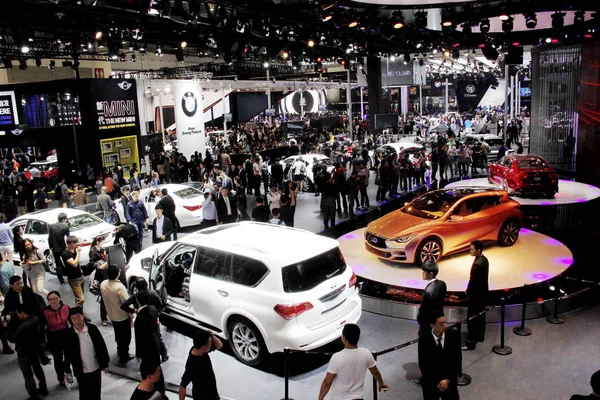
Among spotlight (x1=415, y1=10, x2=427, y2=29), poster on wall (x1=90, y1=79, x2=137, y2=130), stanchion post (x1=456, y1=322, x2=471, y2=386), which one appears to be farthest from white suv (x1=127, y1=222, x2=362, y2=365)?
poster on wall (x1=90, y1=79, x2=137, y2=130)

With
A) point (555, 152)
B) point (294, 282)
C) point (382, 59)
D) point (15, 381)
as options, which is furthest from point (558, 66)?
point (15, 381)

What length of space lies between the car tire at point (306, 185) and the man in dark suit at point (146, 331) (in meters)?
13.6

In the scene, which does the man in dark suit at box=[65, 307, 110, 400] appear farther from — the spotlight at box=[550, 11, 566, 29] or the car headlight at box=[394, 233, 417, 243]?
the spotlight at box=[550, 11, 566, 29]

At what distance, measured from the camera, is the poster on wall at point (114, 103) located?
22.1m

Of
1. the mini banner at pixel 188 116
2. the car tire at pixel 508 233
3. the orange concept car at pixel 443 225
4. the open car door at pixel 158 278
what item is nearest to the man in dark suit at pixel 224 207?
the orange concept car at pixel 443 225

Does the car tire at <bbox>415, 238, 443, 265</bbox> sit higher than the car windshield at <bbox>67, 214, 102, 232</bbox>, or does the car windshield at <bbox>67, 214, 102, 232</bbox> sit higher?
the car windshield at <bbox>67, 214, 102, 232</bbox>

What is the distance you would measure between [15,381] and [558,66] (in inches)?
933

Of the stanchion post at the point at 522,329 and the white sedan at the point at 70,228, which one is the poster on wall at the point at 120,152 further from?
the stanchion post at the point at 522,329

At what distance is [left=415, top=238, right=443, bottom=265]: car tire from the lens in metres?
9.77

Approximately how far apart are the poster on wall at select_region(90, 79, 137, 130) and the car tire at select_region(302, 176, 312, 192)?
9.23 metres

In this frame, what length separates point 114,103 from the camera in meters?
22.9

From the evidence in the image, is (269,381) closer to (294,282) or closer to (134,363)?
(294,282)

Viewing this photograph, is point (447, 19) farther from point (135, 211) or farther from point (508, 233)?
point (135, 211)

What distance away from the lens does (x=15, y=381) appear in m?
6.96
